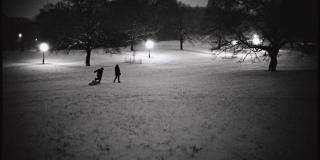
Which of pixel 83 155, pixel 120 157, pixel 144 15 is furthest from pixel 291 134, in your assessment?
pixel 144 15

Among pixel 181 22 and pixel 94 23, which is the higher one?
pixel 181 22

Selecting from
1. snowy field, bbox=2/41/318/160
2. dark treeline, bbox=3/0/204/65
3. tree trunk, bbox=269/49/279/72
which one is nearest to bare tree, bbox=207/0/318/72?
tree trunk, bbox=269/49/279/72

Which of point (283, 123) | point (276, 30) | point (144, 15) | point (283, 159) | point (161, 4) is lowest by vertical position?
point (283, 159)

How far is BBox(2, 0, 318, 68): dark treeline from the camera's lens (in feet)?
61.0

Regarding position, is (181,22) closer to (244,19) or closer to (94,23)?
(94,23)

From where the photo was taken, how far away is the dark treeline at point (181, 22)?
18.6 meters

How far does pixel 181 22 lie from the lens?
55312 mm

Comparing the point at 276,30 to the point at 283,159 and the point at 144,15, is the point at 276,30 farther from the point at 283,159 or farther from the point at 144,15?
the point at 144,15

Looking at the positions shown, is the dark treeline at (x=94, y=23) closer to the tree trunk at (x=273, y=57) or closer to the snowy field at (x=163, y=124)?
the snowy field at (x=163, y=124)

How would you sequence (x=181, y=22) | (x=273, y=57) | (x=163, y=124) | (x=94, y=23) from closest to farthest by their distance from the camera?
(x=163, y=124)
(x=273, y=57)
(x=94, y=23)
(x=181, y=22)

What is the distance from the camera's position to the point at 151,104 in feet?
44.2

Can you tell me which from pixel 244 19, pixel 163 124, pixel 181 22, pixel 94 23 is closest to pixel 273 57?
pixel 244 19

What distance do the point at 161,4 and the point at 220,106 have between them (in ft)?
171

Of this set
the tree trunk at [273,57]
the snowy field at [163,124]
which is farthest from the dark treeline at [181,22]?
the snowy field at [163,124]
